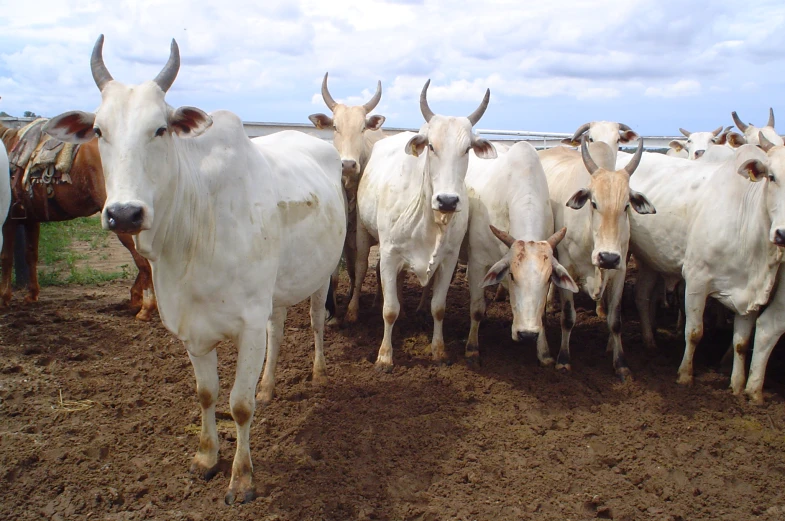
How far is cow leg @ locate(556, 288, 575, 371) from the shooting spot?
625 cm

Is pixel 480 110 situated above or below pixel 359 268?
above

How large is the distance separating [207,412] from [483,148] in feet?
11.0

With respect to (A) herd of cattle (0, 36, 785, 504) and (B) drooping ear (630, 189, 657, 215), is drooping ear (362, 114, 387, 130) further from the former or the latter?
(B) drooping ear (630, 189, 657, 215)

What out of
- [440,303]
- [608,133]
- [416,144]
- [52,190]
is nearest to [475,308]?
[440,303]

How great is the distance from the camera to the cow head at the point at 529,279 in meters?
5.46

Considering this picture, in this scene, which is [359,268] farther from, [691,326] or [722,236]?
[722,236]

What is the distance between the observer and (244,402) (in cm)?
393

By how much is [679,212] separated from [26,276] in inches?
290

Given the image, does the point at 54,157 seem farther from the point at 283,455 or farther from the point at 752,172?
the point at 752,172

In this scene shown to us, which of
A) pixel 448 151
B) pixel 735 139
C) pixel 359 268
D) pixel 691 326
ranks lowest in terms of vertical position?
pixel 691 326

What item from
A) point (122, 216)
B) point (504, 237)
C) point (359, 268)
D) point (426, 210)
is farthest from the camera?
point (359, 268)

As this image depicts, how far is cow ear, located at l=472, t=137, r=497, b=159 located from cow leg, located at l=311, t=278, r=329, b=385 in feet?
5.96

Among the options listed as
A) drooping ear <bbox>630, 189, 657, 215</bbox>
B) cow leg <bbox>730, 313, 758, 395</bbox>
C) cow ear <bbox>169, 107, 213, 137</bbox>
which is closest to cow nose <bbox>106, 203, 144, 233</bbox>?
cow ear <bbox>169, 107, 213, 137</bbox>

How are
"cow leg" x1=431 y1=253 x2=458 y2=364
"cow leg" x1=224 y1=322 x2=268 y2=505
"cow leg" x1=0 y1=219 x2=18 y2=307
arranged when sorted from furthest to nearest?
"cow leg" x1=0 y1=219 x2=18 y2=307
"cow leg" x1=431 y1=253 x2=458 y2=364
"cow leg" x1=224 y1=322 x2=268 y2=505
